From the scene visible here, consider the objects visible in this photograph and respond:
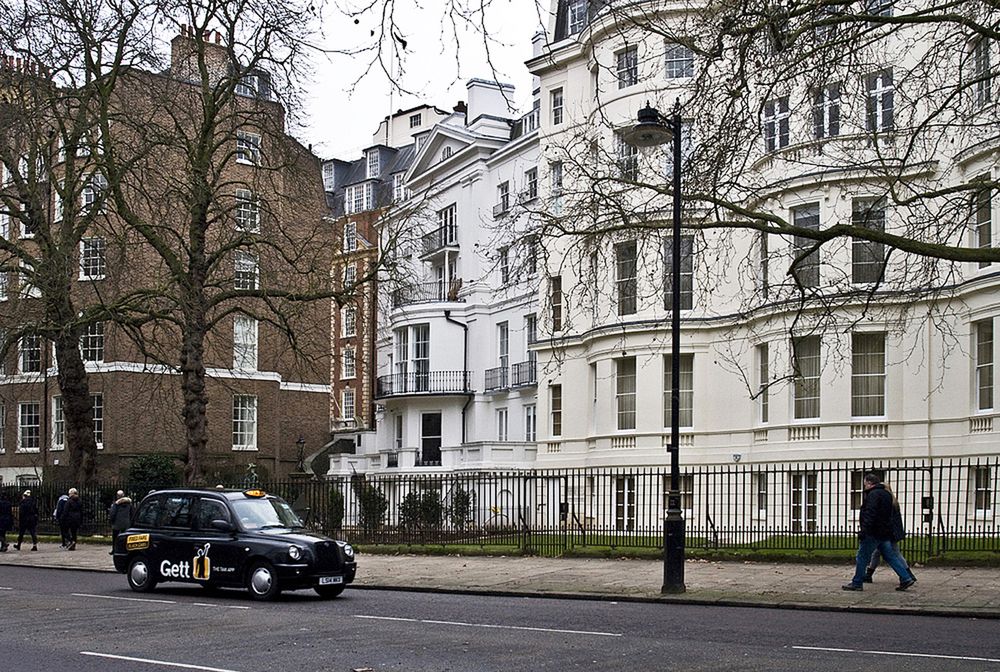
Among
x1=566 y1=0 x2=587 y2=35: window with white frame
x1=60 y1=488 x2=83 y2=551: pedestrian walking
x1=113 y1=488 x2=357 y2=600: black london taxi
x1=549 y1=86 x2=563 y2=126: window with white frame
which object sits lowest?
x1=60 y1=488 x2=83 y2=551: pedestrian walking

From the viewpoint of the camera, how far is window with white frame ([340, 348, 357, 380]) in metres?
73.1

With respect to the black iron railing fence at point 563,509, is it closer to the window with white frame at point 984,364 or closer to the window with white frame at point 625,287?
the window with white frame at point 984,364

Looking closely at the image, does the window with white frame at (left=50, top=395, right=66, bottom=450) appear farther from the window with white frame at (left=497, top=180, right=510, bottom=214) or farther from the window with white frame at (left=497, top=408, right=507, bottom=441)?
the window with white frame at (left=497, top=180, right=510, bottom=214)

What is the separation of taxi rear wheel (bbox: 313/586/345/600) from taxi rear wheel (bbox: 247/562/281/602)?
719 mm

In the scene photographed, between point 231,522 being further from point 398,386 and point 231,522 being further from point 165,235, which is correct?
point 398,386

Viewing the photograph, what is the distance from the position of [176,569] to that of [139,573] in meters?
0.99

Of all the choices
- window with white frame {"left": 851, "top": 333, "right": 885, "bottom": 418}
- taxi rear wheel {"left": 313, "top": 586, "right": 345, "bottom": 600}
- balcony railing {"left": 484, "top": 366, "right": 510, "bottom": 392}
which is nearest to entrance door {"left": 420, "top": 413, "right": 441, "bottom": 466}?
balcony railing {"left": 484, "top": 366, "right": 510, "bottom": 392}

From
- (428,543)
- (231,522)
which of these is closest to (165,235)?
(428,543)

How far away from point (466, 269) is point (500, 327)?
365cm

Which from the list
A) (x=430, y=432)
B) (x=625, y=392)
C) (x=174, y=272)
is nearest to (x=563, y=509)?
(x=174, y=272)

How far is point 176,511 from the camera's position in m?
19.8

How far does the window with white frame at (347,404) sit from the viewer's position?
7531cm

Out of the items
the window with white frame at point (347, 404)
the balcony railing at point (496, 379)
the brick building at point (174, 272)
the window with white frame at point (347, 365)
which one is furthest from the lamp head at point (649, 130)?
the window with white frame at point (347, 404)

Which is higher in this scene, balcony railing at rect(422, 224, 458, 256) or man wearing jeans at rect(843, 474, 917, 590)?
balcony railing at rect(422, 224, 458, 256)
